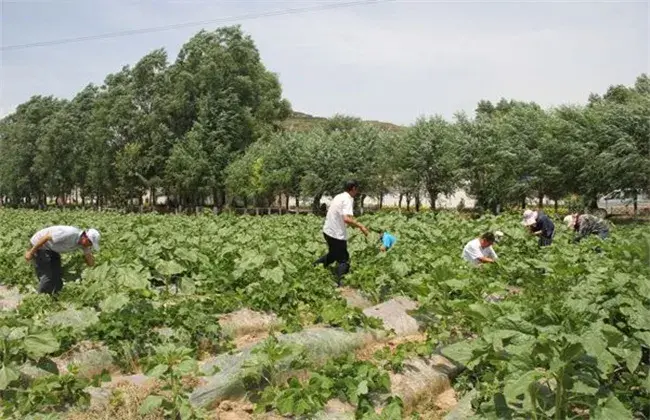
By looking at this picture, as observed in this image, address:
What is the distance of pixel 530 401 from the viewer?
402 cm

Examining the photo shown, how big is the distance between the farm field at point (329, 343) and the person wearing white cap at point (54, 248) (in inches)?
11.3

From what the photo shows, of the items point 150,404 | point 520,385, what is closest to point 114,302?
point 150,404

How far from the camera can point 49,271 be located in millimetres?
8742

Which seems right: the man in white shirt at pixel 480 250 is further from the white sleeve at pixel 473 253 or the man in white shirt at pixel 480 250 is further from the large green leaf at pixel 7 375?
the large green leaf at pixel 7 375

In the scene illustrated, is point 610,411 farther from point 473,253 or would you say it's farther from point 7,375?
point 473,253

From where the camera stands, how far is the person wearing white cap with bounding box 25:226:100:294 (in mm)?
8305

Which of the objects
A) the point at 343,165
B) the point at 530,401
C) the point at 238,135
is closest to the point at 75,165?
the point at 238,135

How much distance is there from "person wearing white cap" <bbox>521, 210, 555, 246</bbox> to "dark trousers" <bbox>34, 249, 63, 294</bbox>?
33.2ft

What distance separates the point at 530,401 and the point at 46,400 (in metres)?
3.92

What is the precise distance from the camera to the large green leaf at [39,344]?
5.37 meters

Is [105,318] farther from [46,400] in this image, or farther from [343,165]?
[343,165]

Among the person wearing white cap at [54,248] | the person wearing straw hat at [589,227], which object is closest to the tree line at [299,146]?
the person wearing straw hat at [589,227]

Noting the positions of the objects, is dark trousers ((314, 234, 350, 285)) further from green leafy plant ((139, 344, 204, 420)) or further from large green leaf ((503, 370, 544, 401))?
large green leaf ((503, 370, 544, 401))

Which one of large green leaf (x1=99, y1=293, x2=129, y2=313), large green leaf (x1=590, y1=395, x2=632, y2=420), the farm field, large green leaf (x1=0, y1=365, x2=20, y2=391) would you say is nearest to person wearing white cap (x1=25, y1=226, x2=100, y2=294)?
the farm field
